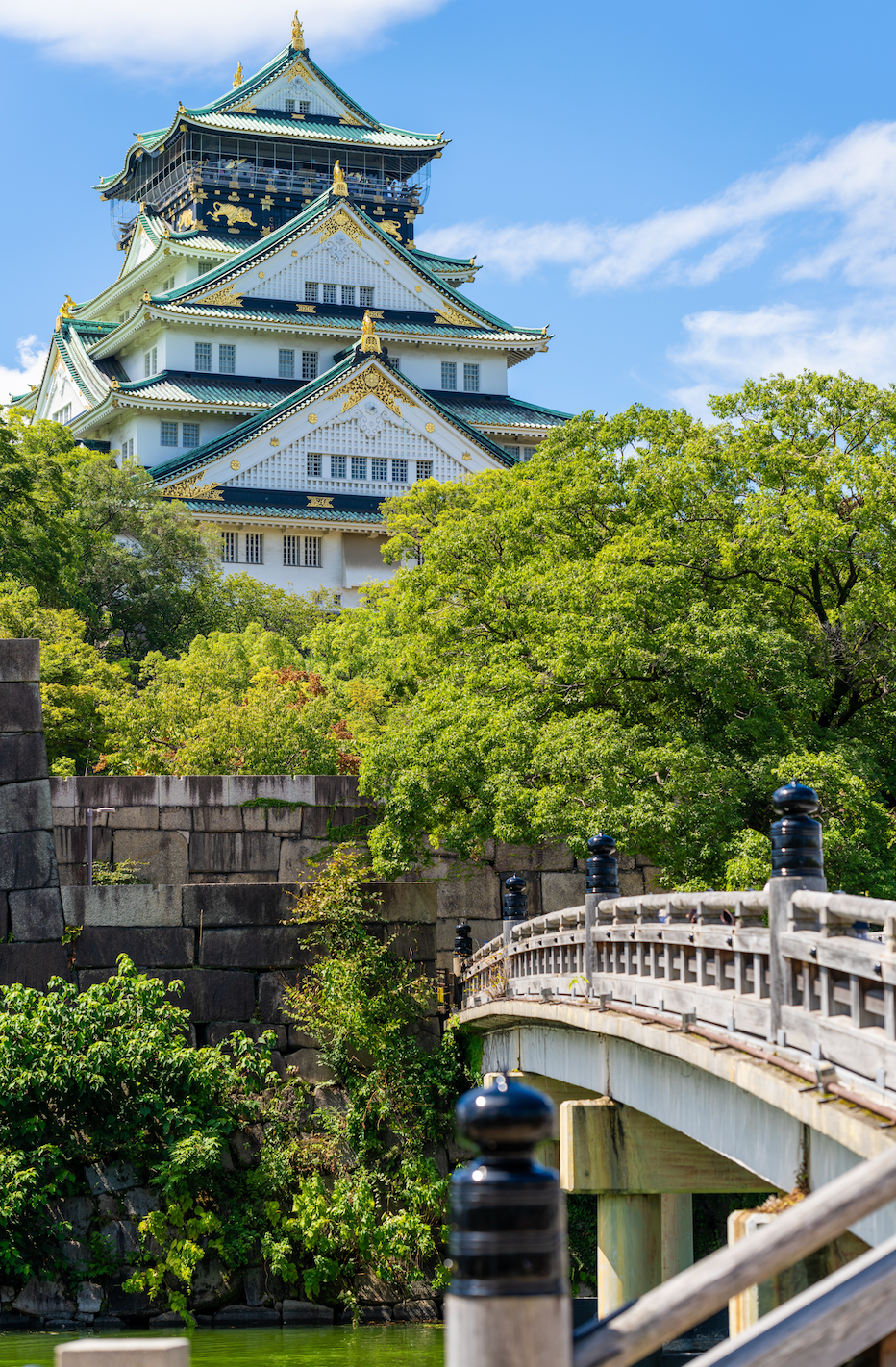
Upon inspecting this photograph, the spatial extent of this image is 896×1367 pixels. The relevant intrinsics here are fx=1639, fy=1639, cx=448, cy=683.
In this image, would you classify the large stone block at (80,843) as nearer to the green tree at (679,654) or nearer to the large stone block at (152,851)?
the large stone block at (152,851)

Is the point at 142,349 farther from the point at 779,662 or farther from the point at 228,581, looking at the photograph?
the point at 779,662

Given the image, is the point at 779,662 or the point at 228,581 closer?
the point at 779,662

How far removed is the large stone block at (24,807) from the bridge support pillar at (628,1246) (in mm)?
9317

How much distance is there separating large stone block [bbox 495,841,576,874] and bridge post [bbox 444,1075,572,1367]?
74.2ft

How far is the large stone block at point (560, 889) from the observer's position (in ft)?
84.3

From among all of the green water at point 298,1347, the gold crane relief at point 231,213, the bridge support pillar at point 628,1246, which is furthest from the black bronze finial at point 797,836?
the gold crane relief at point 231,213

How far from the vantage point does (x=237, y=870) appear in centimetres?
2514

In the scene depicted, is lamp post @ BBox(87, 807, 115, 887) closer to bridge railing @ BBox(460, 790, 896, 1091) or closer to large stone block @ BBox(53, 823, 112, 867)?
large stone block @ BBox(53, 823, 112, 867)

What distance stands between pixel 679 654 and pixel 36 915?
831 cm

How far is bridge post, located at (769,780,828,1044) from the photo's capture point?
7.76 metres

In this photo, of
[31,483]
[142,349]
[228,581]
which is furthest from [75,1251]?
[142,349]

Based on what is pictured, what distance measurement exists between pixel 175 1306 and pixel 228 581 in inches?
994

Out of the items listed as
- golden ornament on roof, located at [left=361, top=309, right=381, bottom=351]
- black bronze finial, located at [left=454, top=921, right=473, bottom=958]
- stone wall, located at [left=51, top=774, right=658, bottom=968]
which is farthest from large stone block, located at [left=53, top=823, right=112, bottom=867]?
golden ornament on roof, located at [left=361, top=309, right=381, bottom=351]

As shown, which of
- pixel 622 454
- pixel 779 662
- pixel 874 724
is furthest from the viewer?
pixel 622 454
